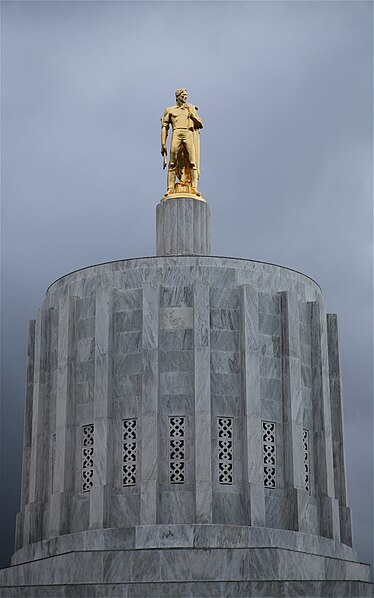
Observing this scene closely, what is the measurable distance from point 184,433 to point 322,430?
4.47 m

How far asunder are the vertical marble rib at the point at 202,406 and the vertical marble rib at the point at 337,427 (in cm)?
533

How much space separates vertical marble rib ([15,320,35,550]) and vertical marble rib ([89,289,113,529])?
4.03m

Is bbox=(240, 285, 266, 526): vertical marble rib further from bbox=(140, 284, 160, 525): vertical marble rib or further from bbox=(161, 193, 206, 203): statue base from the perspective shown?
bbox=(161, 193, 206, 203): statue base

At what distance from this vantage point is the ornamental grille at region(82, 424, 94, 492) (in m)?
34.6

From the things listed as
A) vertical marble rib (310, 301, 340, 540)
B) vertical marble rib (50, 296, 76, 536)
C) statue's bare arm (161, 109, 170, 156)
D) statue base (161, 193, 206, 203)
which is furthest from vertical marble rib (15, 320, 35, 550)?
vertical marble rib (310, 301, 340, 540)

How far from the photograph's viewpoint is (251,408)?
1347 inches

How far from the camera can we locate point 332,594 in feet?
99.9

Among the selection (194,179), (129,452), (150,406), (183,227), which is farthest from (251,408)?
(194,179)

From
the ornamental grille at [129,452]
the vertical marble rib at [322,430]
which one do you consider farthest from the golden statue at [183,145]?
the ornamental grille at [129,452]

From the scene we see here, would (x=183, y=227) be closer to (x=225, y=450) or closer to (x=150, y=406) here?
(x=150, y=406)

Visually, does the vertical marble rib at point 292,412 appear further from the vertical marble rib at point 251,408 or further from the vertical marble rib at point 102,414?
the vertical marble rib at point 102,414

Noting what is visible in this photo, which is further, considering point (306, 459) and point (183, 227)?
point (183, 227)

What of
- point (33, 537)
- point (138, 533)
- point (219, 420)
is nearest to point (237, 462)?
point (219, 420)

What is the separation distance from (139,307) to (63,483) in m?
5.37
